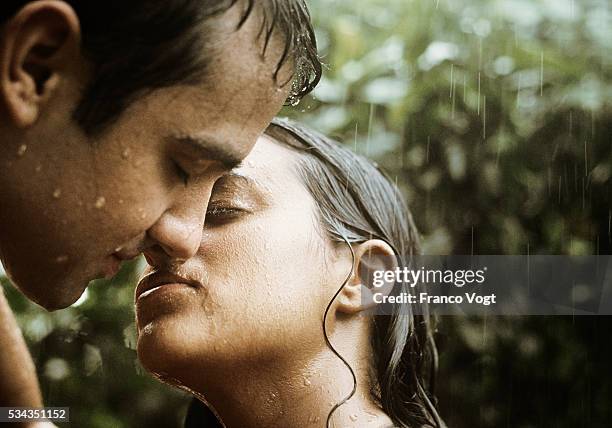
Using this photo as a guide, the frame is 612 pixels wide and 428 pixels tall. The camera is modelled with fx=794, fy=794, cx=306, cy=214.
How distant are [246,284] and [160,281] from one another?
13 centimetres

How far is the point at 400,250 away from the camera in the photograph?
121 cm

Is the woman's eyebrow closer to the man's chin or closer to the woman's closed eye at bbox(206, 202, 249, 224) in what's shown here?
the woman's closed eye at bbox(206, 202, 249, 224)

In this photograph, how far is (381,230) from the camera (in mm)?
1209

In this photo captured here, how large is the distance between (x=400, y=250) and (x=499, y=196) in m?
0.19

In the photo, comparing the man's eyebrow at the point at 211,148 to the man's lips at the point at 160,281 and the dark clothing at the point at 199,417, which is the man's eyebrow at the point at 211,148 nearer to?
the man's lips at the point at 160,281

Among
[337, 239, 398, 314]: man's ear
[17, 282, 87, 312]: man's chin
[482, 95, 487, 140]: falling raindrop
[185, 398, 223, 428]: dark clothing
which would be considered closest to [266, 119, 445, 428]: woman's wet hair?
[337, 239, 398, 314]: man's ear

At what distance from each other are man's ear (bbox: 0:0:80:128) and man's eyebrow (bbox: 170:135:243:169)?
0.14 metres

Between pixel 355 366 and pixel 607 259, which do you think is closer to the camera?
pixel 355 366

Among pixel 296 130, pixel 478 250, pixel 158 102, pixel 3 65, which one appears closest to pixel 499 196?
pixel 478 250

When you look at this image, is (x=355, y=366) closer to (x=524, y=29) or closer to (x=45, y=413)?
(x=45, y=413)

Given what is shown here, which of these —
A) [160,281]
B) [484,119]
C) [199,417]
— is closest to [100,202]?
[160,281]

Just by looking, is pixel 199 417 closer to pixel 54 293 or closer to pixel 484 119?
pixel 54 293

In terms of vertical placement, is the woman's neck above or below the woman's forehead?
below

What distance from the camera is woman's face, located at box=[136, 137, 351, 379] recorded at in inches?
44.1
